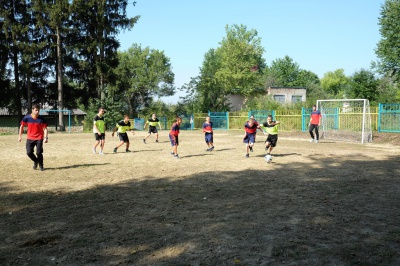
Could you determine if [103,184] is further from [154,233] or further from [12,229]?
[154,233]

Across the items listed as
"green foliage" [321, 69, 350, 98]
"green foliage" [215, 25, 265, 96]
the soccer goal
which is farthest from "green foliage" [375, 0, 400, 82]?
"green foliage" [321, 69, 350, 98]

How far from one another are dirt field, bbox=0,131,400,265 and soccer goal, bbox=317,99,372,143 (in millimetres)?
12643

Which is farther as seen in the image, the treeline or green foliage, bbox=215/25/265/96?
green foliage, bbox=215/25/265/96

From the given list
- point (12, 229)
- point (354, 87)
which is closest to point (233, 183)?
point (12, 229)

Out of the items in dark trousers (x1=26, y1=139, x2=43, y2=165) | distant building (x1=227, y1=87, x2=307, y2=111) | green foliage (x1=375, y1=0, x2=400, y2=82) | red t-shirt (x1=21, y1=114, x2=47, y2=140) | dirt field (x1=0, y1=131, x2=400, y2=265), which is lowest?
dirt field (x1=0, y1=131, x2=400, y2=265)

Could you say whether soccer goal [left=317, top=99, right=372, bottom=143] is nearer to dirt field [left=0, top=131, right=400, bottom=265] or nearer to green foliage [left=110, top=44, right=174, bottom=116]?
dirt field [left=0, top=131, right=400, bottom=265]

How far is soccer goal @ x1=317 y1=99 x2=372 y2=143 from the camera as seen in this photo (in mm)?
22891

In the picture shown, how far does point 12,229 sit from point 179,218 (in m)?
2.46

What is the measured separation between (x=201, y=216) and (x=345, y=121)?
2153cm

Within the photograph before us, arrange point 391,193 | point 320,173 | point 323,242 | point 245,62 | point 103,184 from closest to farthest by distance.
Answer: point 323,242 < point 391,193 < point 103,184 < point 320,173 < point 245,62

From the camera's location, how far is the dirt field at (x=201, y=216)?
420 centimetres

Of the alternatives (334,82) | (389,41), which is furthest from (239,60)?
(334,82)

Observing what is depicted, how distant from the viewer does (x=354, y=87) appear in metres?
37.8

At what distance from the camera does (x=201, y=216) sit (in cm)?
581
